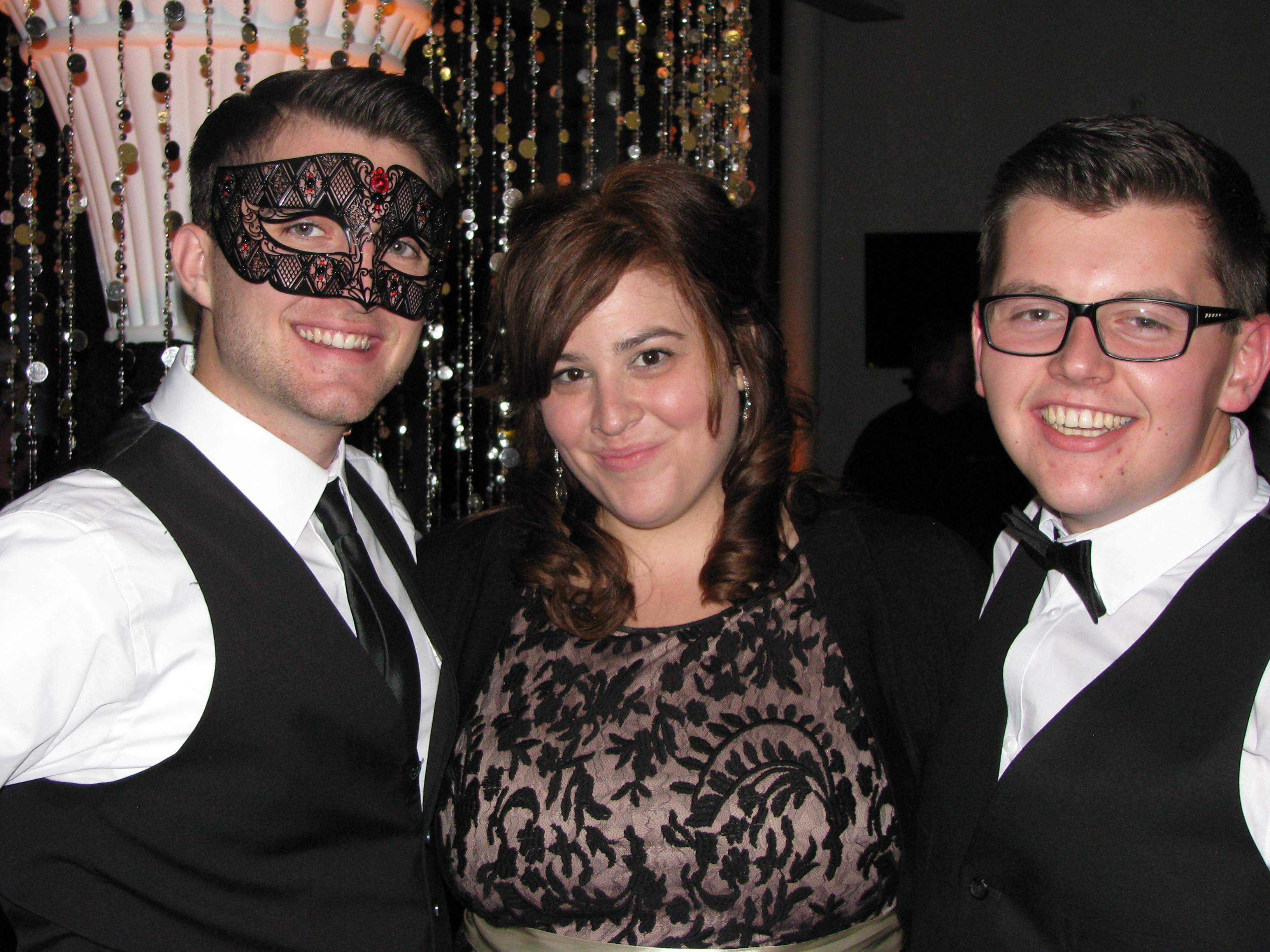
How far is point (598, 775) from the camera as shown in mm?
1546

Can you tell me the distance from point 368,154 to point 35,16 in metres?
0.78

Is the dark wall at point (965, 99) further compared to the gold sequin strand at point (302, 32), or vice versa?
the dark wall at point (965, 99)

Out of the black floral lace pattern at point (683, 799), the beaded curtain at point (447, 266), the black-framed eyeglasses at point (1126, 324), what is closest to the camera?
the black-framed eyeglasses at point (1126, 324)

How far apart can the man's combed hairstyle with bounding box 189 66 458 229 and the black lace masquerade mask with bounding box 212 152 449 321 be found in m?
0.04

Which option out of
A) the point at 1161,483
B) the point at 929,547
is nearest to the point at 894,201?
the point at 929,547

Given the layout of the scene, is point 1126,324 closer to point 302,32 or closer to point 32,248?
point 302,32

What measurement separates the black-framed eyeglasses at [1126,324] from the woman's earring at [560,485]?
910 mm

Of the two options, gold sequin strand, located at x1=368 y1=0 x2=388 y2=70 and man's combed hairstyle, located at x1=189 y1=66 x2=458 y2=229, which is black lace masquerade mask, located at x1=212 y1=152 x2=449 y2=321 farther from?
gold sequin strand, located at x1=368 y1=0 x2=388 y2=70

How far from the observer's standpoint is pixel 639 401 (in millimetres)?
1691

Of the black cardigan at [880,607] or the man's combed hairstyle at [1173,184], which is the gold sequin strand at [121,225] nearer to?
the black cardigan at [880,607]

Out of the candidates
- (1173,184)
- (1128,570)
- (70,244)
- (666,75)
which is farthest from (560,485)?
(666,75)

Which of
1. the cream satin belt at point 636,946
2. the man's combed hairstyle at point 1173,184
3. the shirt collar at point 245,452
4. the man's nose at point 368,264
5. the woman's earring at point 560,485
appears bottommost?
the cream satin belt at point 636,946

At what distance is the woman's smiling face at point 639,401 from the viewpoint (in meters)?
1.70

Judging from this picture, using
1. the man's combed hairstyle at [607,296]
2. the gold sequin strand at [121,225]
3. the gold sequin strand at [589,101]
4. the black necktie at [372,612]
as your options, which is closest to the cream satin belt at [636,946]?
the black necktie at [372,612]
